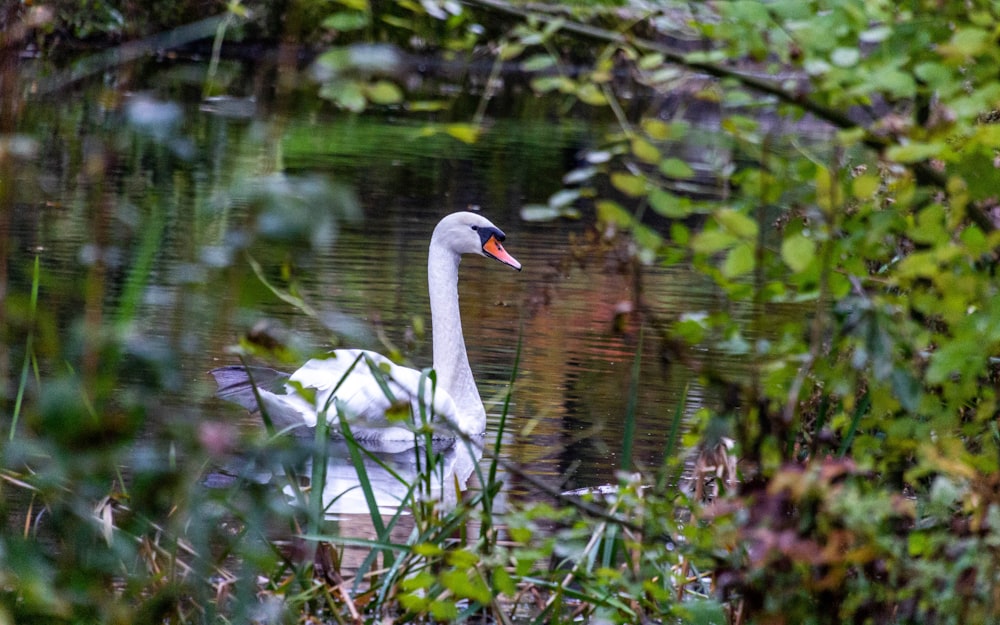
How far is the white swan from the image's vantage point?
235 inches

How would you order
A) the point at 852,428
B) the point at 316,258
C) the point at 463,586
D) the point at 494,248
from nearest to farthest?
the point at 463,586, the point at 852,428, the point at 494,248, the point at 316,258

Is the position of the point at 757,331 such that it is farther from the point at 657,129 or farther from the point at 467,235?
the point at 467,235

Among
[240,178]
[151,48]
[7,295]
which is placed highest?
[151,48]

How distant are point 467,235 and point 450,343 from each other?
632 millimetres

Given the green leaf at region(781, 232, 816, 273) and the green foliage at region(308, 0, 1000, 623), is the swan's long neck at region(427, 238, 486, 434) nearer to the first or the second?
the green foliage at region(308, 0, 1000, 623)

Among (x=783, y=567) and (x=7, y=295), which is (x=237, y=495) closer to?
(x=7, y=295)

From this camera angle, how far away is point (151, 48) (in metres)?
2.18

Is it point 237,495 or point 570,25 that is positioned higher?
point 570,25

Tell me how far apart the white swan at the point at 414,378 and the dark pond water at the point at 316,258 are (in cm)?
14

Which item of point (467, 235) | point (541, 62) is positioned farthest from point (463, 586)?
point (467, 235)

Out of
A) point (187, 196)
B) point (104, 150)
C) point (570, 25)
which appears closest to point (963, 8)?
point (570, 25)

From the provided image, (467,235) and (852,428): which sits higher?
(852,428)

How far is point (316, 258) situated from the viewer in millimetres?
10250

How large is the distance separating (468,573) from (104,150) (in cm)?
133
